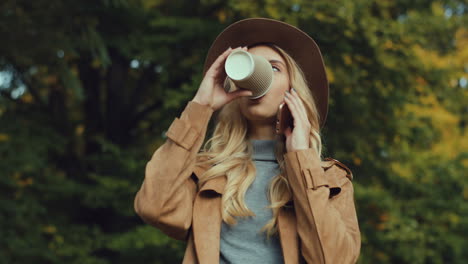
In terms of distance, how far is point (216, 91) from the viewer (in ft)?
6.84

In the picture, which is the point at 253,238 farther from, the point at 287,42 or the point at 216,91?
the point at 287,42

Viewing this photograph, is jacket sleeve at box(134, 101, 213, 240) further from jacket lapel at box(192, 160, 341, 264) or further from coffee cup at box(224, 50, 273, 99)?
coffee cup at box(224, 50, 273, 99)

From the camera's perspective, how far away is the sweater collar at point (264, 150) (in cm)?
213

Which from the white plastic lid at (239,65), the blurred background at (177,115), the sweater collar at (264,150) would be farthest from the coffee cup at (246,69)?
the blurred background at (177,115)

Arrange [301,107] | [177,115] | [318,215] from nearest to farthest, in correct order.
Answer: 1. [318,215]
2. [301,107]
3. [177,115]

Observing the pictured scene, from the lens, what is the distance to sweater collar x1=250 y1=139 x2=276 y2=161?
2.13 metres

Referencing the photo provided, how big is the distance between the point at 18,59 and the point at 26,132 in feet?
4.62

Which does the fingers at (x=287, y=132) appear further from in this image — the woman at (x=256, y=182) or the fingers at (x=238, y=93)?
the fingers at (x=238, y=93)

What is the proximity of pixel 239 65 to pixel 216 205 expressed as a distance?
49 cm

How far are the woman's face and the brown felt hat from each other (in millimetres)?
92

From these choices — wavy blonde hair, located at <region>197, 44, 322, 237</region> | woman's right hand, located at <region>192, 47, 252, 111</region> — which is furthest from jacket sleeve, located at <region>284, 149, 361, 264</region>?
woman's right hand, located at <region>192, 47, 252, 111</region>

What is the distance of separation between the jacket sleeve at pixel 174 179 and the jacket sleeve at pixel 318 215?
0.33m

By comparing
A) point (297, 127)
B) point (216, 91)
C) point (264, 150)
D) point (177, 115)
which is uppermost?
point (216, 91)

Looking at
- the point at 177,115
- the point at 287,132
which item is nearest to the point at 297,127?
the point at 287,132
